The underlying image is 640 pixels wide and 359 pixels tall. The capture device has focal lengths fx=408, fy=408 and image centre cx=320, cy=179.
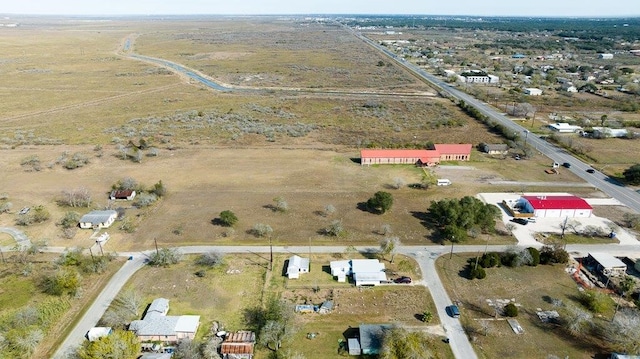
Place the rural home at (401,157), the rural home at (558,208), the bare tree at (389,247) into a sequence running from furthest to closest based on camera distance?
the rural home at (401,157) → the rural home at (558,208) → the bare tree at (389,247)

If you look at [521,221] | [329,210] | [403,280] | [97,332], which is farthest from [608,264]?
[97,332]

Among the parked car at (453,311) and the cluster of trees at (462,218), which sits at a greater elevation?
the cluster of trees at (462,218)

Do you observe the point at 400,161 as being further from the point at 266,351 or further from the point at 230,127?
the point at 266,351

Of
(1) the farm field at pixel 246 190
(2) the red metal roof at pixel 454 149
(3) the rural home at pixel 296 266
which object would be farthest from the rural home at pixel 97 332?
(2) the red metal roof at pixel 454 149

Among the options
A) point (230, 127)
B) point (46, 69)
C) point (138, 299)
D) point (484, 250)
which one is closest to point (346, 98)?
point (230, 127)

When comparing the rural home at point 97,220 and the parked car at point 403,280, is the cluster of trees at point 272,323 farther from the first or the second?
the rural home at point 97,220

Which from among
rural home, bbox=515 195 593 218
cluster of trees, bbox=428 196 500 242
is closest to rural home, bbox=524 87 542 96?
rural home, bbox=515 195 593 218

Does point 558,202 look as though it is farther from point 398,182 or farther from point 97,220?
point 97,220
